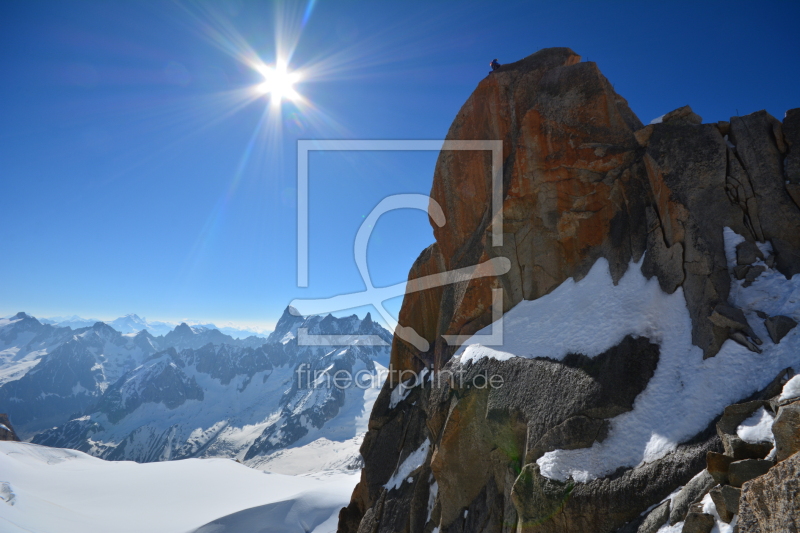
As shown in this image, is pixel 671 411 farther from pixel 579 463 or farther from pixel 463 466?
pixel 463 466

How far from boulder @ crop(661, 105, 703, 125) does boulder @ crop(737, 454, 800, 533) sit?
18.0m

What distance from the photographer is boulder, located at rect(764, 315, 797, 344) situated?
1165cm

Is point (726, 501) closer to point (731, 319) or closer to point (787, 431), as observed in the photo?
point (787, 431)

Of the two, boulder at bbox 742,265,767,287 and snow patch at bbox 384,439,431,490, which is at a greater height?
boulder at bbox 742,265,767,287

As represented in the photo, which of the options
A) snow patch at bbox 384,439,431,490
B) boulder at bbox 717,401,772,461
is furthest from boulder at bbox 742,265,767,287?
snow patch at bbox 384,439,431,490

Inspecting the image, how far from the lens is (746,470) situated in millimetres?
8367

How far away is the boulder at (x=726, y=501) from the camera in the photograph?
26.5 ft

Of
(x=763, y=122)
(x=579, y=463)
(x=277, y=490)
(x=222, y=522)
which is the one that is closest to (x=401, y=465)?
(x=579, y=463)

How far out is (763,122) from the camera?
16734 mm

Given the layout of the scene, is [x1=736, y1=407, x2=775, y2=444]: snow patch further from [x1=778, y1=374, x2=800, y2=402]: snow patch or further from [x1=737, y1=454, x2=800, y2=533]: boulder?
[x1=737, y1=454, x2=800, y2=533]: boulder

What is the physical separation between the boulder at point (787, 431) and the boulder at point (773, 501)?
1.27 meters

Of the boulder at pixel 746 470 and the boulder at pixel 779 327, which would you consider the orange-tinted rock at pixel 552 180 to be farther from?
the boulder at pixel 746 470

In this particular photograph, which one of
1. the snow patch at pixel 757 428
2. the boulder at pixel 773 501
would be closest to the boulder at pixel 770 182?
the snow patch at pixel 757 428

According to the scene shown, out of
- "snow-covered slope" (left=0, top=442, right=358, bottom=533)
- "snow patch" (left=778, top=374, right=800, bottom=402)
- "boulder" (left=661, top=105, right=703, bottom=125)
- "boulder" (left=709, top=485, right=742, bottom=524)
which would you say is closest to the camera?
"boulder" (left=709, top=485, right=742, bottom=524)
